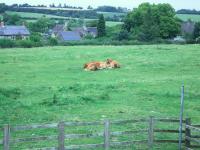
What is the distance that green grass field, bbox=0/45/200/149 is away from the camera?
22.2 metres

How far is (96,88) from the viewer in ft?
96.6

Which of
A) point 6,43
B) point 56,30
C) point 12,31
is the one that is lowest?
point 56,30

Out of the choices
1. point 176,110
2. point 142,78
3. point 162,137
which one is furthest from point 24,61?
point 162,137

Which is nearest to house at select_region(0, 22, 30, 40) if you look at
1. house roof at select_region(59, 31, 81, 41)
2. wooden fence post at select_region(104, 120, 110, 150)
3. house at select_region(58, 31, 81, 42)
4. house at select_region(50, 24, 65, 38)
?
house at select_region(58, 31, 81, 42)

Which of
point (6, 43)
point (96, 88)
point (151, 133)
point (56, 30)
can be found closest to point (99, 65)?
point (96, 88)

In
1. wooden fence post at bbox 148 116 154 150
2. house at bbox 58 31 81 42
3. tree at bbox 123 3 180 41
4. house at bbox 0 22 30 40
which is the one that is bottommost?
house at bbox 58 31 81 42

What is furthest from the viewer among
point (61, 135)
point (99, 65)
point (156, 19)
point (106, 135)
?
point (156, 19)

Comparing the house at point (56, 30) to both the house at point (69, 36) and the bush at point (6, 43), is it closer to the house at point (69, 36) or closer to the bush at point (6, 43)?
the house at point (69, 36)

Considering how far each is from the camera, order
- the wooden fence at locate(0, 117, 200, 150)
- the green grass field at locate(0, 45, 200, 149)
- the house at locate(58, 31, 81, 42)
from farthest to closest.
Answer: the house at locate(58, 31, 81, 42) < the green grass field at locate(0, 45, 200, 149) < the wooden fence at locate(0, 117, 200, 150)

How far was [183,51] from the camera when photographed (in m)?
52.4

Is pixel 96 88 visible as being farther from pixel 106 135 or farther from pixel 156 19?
pixel 156 19

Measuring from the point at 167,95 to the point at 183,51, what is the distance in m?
26.4

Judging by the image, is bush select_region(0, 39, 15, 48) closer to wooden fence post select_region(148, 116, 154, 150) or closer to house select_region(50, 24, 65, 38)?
wooden fence post select_region(148, 116, 154, 150)

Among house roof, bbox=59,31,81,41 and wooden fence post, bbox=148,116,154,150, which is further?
house roof, bbox=59,31,81,41
